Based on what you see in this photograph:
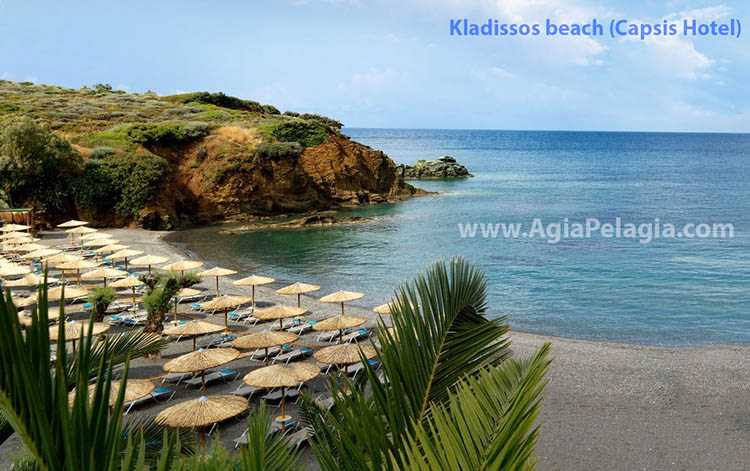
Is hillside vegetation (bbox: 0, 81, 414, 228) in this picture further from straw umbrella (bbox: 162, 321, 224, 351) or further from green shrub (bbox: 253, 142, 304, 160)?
straw umbrella (bbox: 162, 321, 224, 351)

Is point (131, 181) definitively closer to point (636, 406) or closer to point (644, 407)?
point (636, 406)

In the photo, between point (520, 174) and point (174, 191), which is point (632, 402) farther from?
point (520, 174)

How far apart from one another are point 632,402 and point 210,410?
8955mm

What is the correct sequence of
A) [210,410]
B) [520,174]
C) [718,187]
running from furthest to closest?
[520,174]
[718,187]
[210,410]

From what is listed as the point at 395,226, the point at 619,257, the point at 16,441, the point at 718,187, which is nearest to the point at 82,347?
the point at 16,441

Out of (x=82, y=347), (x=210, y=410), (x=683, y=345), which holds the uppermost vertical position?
(x=82, y=347)

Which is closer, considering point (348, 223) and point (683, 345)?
point (683, 345)

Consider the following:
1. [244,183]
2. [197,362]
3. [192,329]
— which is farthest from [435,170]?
[197,362]

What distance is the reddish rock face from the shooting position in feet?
147

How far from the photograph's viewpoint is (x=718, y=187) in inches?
2736

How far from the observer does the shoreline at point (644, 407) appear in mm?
10406

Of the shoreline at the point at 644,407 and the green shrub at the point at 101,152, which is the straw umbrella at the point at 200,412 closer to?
the shoreline at the point at 644,407

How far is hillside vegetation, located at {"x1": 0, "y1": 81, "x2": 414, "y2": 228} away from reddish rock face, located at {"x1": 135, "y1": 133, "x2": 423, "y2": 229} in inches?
3.2

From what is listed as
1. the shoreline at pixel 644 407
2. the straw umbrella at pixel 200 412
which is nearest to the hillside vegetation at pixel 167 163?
the shoreline at pixel 644 407
